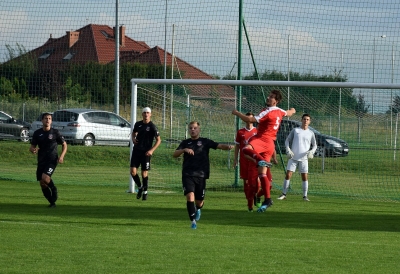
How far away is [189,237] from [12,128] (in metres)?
16.1

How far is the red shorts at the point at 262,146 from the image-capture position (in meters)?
15.8

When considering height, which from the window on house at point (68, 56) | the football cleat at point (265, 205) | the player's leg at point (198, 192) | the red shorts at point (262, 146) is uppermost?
the window on house at point (68, 56)

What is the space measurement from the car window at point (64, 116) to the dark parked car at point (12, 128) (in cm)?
116

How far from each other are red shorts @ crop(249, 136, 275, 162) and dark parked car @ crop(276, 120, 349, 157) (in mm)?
6870

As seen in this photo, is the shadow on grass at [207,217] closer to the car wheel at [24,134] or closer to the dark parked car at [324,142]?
the dark parked car at [324,142]

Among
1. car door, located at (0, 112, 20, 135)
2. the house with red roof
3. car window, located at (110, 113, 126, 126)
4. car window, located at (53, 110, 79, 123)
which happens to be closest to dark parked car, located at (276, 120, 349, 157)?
the house with red roof

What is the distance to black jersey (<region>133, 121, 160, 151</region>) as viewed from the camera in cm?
1853

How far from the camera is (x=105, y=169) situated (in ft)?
97.0

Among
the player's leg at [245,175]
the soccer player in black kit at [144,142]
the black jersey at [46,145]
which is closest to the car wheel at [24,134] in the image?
the soccer player in black kit at [144,142]

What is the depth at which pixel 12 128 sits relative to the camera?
2688 cm

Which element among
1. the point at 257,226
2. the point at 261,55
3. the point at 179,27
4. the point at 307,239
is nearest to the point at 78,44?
the point at 179,27

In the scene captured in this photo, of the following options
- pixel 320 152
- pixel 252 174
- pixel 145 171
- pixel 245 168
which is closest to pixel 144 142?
pixel 145 171

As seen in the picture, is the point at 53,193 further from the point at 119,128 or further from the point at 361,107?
the point at 119,128

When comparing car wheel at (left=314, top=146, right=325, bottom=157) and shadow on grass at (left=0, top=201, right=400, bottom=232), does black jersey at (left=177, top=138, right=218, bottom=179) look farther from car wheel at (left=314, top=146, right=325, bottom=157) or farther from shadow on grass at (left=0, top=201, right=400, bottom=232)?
car wheel at (left=314, top=146, right=325, bottom=157)
